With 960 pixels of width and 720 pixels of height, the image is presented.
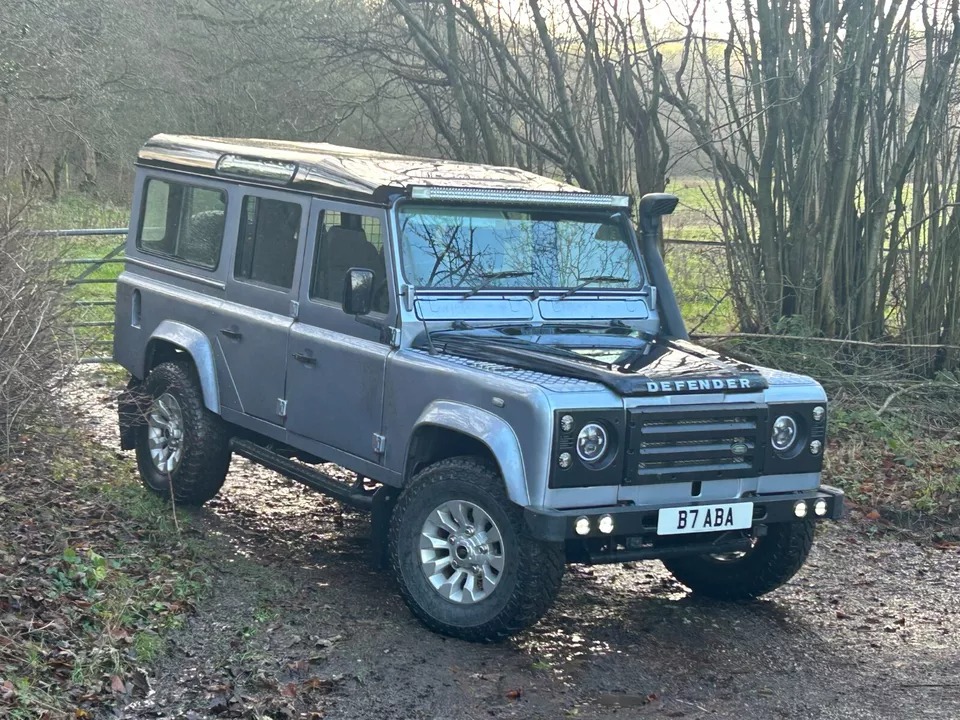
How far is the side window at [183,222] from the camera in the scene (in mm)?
7223

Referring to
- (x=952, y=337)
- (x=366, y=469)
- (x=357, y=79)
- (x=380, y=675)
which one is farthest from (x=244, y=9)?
(x=380, y=675)

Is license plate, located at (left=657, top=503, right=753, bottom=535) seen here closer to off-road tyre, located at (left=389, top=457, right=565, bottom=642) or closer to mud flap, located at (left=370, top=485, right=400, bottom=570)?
off-road tyre, located at (left=389, top=457, right=565, bottom=642)

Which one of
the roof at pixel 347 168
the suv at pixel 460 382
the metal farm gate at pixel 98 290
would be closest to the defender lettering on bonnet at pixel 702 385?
the suv at pixel 460 382

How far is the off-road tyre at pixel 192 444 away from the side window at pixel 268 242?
2.47ft

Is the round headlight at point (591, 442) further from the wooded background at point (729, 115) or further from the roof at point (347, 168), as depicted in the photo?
the wooded background at point (729, 115)

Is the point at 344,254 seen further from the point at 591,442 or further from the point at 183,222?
the point at 591,442

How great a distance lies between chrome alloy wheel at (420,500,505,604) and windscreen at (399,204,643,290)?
121cm

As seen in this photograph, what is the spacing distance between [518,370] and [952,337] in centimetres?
649

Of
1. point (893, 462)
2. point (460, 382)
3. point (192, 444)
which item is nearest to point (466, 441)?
point (460, 382)

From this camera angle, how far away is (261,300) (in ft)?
22.1

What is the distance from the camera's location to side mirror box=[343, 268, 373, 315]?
5730 mm

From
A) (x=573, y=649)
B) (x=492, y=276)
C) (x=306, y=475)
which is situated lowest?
(x=573, y=649)

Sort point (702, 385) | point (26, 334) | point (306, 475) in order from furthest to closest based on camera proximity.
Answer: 1. point (26, 334)
2. point (306, 475)
3. point (702, 385)

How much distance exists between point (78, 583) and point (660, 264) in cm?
338
